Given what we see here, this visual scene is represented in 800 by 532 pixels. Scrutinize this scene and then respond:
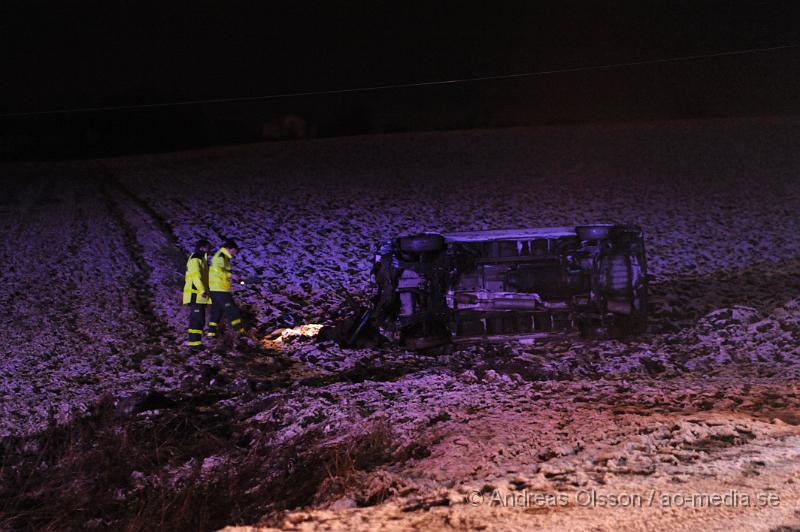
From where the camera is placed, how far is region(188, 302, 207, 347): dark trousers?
852cm

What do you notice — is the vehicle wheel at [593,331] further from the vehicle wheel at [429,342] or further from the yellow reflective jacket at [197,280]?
the yellow reflective jacket at [197,280]

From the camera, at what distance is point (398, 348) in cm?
832

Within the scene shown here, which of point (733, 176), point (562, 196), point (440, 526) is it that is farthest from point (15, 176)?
point (440, 526)

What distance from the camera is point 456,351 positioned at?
814cm

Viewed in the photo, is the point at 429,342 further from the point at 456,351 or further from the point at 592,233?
the point at 592,233

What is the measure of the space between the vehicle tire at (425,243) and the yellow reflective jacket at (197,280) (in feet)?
9.41

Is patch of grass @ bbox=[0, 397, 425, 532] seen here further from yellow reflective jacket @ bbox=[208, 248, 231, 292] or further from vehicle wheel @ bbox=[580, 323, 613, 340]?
vehicle wheel @ bbox=[580, 323, 613, 340]

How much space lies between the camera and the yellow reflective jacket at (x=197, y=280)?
8.70 m

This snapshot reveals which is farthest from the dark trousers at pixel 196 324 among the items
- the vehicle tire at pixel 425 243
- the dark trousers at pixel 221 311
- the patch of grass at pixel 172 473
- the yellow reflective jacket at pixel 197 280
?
the vehicle tire at pixel 425 243

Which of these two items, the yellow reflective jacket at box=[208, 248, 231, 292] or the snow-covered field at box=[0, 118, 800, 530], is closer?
the snow-covered field at box=[0, 118, 800, 530]

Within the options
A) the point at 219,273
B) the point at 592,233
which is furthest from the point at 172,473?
the point at 592,233

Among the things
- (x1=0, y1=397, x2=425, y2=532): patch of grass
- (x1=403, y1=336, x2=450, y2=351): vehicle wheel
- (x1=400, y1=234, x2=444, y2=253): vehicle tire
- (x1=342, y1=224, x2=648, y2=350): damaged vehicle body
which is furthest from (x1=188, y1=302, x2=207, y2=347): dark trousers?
(x1=400, y1=234, x2=444, y2=253): vehicle tire

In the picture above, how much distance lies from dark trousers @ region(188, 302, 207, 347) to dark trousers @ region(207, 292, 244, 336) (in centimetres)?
26

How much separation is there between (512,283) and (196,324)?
13.3ft
